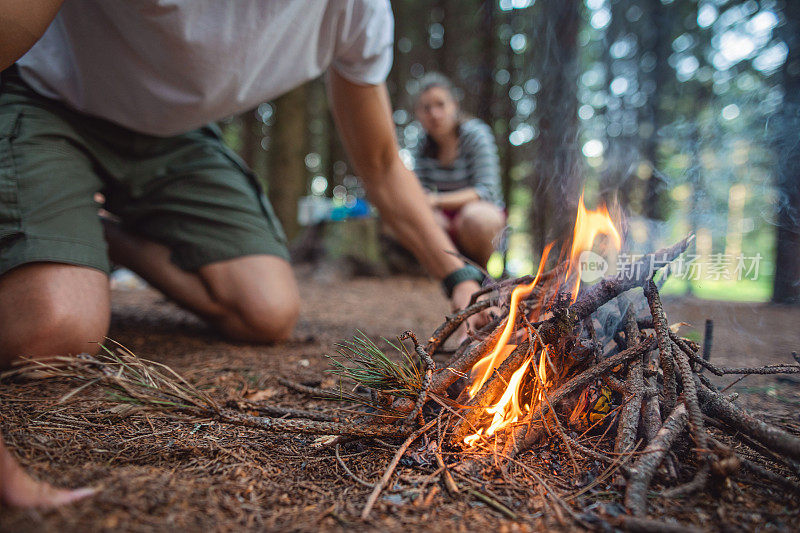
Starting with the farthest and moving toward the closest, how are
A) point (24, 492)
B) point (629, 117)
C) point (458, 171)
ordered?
point (629, 117) → point (458, 171) → point (24, 492)

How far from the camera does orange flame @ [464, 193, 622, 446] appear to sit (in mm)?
1230

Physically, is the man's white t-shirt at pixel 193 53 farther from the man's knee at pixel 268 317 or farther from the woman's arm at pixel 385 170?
the man's knee at pixel 268 317

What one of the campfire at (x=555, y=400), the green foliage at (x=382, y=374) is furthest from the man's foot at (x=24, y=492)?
the green foliage at (x=382, y=374)

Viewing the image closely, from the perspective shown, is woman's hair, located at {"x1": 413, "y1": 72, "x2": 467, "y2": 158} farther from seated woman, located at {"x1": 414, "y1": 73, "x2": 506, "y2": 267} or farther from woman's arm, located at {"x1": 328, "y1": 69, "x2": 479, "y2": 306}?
woman's arm, located at {"x1": 328, "y1": 69, "x2": 479, "y2": 306}

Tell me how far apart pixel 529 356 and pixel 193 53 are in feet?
5.97

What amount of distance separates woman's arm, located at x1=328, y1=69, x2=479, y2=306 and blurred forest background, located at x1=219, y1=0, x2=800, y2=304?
0.39 metres

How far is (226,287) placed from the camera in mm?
2631

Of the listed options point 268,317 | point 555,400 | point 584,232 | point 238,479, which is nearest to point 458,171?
point 268,317

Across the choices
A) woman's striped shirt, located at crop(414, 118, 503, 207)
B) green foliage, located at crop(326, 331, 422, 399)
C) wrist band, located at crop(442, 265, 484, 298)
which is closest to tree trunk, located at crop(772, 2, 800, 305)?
wrist band, located at crop(442, 265, 484, 298)

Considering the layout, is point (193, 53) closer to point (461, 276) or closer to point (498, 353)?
point (461, 276)

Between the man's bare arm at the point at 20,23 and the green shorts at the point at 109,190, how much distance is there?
86cm

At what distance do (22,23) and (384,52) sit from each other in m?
1.37

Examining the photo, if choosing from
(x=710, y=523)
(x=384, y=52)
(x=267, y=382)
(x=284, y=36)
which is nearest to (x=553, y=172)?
(x=384, y=52)

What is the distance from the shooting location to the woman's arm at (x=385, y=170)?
7.13 feet
